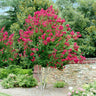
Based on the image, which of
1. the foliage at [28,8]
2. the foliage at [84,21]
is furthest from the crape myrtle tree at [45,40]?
the foliage at [84,21]

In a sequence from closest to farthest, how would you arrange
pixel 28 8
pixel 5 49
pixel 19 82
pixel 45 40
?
pixel 45 40 → pixel 19 82 → pixel 5 49 → pixel 28 8

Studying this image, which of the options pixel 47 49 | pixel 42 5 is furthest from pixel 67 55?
pixel 42 5

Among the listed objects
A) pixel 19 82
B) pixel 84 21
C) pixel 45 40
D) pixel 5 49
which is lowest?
pixel 19 82

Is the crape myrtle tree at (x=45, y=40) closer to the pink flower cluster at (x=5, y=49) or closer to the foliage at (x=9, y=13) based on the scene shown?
the pink flower cluster at (x=5, y=49)

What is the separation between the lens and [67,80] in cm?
1017

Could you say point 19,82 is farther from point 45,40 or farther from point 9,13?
point 9,13

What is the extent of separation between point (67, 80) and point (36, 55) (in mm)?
3978

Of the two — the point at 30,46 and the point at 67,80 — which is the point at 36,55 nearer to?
the point at 30,46

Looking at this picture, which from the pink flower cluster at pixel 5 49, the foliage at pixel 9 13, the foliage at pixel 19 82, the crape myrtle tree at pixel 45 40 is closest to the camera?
the crape myrtle tree at pixel 45 40

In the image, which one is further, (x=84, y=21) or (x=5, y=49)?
(x=84, y=21)

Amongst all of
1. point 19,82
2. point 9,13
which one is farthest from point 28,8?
point 9,13

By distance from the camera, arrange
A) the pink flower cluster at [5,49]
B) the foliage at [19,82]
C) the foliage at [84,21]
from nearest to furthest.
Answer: the foliage at [19,82], the pink flower cluster at [5,49], the foliage at [84,21]

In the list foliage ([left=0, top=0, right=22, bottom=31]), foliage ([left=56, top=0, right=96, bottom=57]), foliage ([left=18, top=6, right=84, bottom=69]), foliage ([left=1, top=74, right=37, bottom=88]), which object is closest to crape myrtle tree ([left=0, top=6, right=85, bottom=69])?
foliage ([left=18, top=6, right=84, bottom=69])

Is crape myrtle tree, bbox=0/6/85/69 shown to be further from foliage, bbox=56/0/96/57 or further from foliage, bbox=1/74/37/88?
foliage, bbox=56/0/96/57
